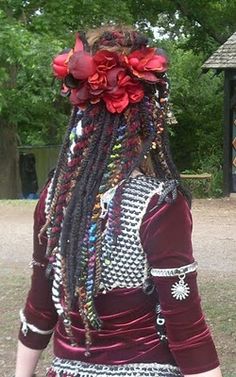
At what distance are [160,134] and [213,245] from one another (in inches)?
332

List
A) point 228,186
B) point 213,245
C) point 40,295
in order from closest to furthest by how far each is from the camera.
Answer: point 40,295 → point 213,245 → point 228,186

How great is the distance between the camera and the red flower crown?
6.25ft

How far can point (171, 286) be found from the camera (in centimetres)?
183

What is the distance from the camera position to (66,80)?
1.98 m

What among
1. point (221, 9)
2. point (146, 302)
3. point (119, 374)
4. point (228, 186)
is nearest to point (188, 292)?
point (146, 302)

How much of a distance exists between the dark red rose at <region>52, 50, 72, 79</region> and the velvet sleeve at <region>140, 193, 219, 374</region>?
1.46 feet

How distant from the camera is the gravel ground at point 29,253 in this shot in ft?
19.0

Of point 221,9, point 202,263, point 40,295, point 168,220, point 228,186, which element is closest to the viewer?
point 168,220

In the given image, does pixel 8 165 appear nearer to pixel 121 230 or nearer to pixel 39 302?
pixel 39 302

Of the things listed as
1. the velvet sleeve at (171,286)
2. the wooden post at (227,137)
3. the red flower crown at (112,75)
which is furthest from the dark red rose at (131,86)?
the wooden post at (227,137)

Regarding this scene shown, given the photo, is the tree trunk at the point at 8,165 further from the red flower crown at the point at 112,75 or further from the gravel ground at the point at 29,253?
the red flower crown at the point at 112,75

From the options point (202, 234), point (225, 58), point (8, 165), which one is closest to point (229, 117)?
point (225, 58)

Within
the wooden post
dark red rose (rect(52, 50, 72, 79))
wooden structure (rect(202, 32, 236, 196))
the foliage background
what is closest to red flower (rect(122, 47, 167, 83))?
dark red rose (rect(52, 50, 72, 79))

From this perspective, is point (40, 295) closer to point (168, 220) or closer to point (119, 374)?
point (119, 374)
